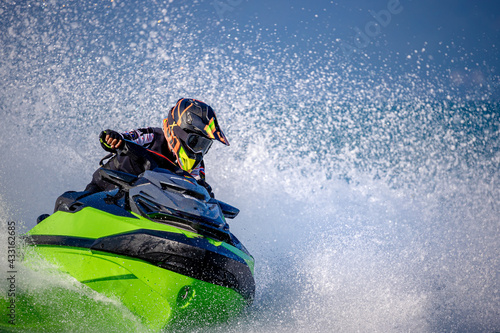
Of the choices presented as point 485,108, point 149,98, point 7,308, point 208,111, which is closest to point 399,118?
point 485,108

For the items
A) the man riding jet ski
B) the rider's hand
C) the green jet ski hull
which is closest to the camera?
the green jet ski hull

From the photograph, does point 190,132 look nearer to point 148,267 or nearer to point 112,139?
point 112,139

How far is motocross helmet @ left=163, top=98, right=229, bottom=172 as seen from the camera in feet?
10.5

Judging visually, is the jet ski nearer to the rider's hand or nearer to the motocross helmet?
the rider's hand

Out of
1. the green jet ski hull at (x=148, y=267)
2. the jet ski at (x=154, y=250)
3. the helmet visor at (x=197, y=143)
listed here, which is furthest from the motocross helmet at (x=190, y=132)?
the green jet ski hull at (x=148, y=267)

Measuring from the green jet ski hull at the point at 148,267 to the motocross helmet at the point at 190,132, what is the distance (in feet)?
2.92

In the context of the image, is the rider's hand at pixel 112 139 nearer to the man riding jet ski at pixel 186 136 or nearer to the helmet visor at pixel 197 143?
the man riding jet ski at pixel 186 136

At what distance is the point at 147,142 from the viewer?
359cm

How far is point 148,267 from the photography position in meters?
2.37

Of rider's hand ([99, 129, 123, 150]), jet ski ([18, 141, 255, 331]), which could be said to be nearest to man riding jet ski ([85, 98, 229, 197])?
rider's hand ([99, 129, 123, 150])

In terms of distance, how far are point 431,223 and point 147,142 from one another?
4828 mm

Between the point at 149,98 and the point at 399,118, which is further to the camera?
the point at 399,118

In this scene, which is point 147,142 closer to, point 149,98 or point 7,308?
point 7,308

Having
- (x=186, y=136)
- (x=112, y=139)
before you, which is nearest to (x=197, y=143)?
(x=186, y=136)
